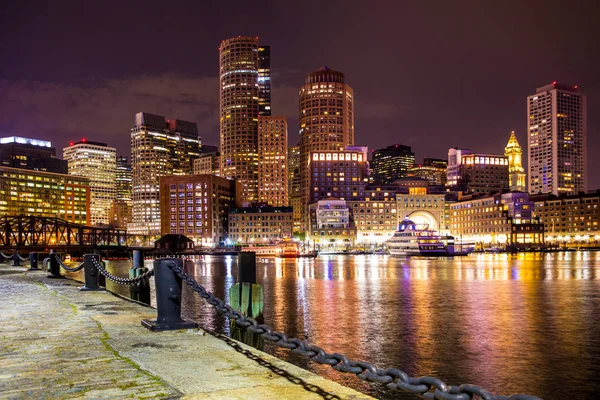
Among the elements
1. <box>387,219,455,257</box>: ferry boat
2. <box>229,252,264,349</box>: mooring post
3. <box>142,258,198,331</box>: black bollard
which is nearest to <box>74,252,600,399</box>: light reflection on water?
<box>229,252,264,349</box>: mooring post

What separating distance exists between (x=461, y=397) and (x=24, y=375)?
6597 millimetres

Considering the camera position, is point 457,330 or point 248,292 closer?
point 248,292

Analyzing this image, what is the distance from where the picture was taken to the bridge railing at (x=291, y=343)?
18.7 feet

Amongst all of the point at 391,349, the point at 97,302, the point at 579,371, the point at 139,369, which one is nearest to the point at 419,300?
the point at 391,349

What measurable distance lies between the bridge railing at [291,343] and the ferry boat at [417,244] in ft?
511

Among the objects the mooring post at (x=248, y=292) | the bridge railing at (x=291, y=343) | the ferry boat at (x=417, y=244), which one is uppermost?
the bridge railing at (x=291, y=343)

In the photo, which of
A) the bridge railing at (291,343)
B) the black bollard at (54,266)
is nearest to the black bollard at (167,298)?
the bridge railing at (291,343)

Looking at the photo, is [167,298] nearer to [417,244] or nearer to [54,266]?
[54,266]

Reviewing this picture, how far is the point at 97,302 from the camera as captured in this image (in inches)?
713

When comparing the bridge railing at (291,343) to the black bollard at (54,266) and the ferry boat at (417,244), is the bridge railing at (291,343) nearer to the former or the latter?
the black bollard at (54,266)

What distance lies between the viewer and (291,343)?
846cm

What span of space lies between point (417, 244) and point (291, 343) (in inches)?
6454

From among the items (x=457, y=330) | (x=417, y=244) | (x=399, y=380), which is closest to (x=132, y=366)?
(x=399, y=380)

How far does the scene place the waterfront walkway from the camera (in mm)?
7301
